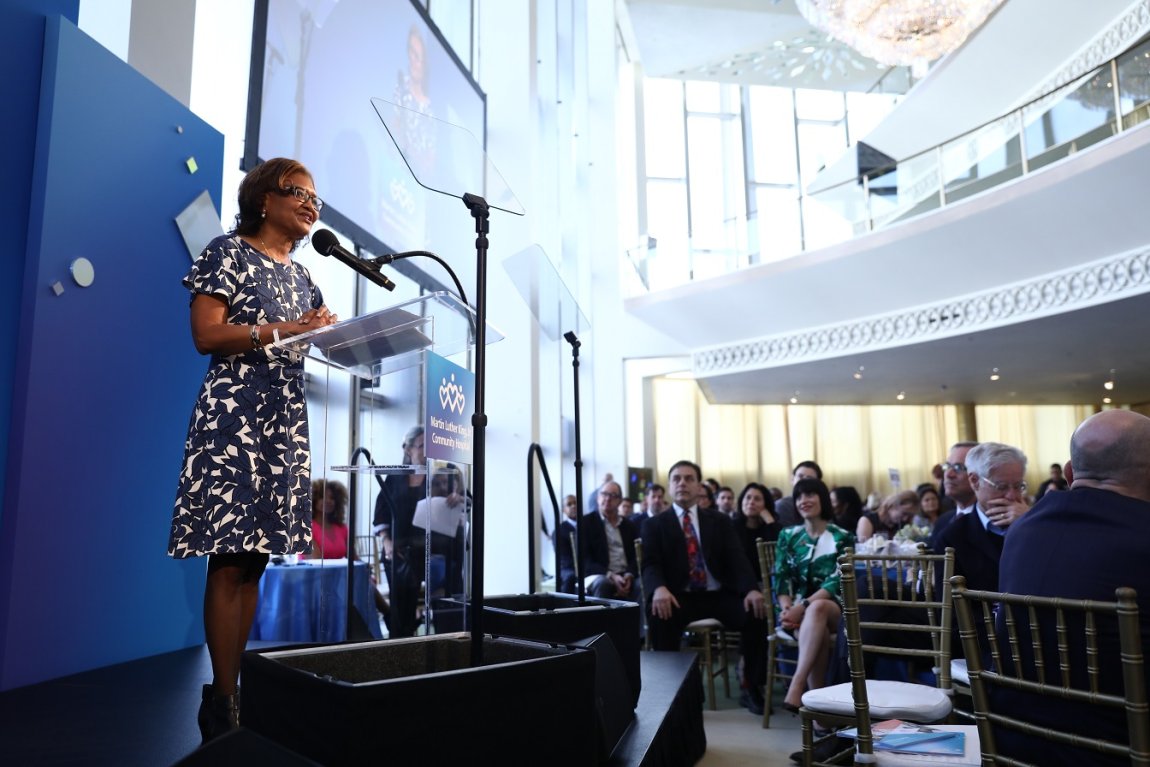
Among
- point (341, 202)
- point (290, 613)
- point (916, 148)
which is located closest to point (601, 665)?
point (290, 613)

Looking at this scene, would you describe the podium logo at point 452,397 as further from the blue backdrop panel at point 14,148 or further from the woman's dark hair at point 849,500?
the woman's dark hair at point 849,500

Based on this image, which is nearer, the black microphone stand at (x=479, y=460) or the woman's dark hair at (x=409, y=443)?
the black microphone stand at (x=479, y=460)

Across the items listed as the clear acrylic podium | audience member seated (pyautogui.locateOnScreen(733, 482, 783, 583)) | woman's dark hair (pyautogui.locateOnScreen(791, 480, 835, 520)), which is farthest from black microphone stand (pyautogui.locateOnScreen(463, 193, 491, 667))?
audience member seated (pyautogui.locateOnScreen(733, 482, 783, 583))

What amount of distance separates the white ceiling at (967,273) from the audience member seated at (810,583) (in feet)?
17.3

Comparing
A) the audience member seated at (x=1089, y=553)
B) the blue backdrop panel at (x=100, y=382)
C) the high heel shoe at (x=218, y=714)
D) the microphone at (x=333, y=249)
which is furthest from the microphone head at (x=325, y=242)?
the audience member seated at (x=1089, y=553)

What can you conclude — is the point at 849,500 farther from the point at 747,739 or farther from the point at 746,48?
the point at 746,48

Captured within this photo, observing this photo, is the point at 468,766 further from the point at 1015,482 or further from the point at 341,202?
the point at 341,202

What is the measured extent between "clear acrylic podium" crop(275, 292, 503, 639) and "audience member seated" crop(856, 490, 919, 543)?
10.9 feet

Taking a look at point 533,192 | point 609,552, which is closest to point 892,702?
point 609,552

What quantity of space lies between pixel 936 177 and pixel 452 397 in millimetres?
8535

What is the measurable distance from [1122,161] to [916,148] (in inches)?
279

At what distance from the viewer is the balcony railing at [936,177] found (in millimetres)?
7383

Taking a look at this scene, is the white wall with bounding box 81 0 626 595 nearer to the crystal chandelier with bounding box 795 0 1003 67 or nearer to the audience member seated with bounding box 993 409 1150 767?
the audience member seated with bounding box 993 409 1150 767

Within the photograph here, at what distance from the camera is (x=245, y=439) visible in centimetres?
178
